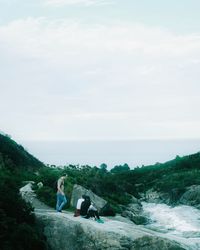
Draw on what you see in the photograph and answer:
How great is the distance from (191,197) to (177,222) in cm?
1024

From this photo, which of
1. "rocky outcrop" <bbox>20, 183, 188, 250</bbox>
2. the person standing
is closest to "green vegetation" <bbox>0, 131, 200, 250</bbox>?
"rocky outcrop" <bbox>20, 183, 188, 250</bbox>


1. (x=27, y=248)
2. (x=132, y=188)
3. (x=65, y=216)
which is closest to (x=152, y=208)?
(x=132, y=188)

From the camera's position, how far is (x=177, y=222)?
3525cm

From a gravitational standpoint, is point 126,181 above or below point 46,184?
above

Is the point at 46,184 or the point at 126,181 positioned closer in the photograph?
the point at 46,184

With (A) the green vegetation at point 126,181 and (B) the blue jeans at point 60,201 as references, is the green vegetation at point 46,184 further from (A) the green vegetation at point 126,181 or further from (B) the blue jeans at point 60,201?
(B) the blue jeans at point 60,201

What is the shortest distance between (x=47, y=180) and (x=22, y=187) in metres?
1.95

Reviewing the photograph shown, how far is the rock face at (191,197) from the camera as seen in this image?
144 ft

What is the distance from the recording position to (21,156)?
48.2 metres

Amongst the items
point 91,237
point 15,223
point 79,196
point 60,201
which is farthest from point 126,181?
point 15,223

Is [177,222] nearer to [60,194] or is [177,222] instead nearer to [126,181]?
[60,194]

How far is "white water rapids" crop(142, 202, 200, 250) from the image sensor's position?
89.4 feet

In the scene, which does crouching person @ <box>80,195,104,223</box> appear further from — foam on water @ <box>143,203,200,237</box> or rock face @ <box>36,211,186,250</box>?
foam on water @ <box>143,203,200,237</box>

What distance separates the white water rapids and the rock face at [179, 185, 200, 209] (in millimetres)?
1258
